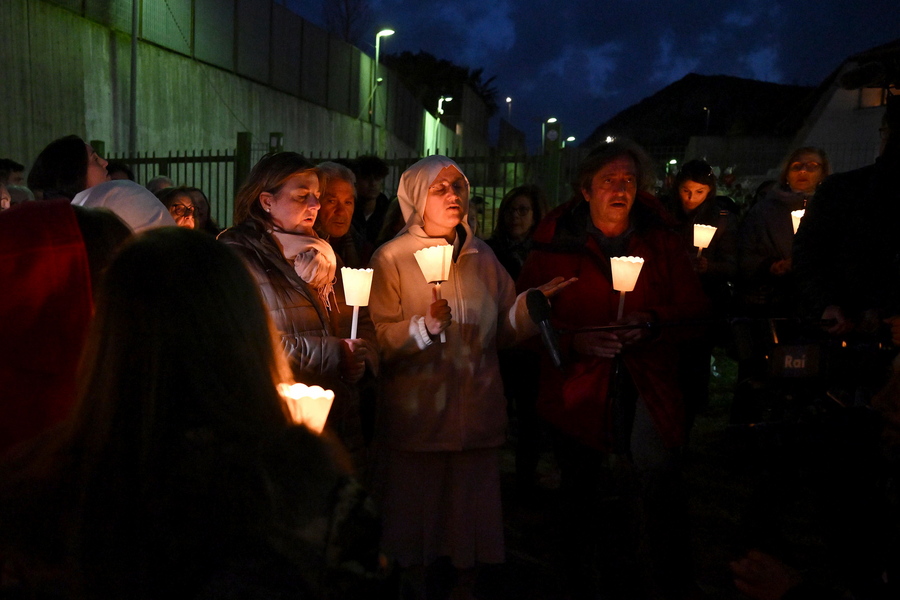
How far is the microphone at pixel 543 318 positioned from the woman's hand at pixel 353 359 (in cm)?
76

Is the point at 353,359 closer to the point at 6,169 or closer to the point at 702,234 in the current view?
the point at 702,234

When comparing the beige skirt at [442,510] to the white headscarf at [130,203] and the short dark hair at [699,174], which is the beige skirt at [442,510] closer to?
the white headscarf at [130,203]

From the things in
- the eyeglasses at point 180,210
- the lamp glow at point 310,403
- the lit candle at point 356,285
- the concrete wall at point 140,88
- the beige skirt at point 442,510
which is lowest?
the beige skirt at point 442,510

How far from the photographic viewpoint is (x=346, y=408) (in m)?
3.42

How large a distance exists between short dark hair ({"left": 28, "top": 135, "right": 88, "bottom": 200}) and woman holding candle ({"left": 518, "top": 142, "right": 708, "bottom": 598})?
247 centimetres

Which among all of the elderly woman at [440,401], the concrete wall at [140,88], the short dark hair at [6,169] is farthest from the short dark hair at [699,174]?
the concrete wall at [140,88]

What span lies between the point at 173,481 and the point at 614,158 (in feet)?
10.1

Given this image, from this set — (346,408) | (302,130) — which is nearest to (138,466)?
(346,408)

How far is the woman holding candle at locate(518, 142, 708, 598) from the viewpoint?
3525 millimetres

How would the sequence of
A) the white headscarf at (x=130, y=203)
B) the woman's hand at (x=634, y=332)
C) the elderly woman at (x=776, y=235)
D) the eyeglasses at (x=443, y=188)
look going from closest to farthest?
Answer: 1. the white headscarf at (x=130, y=203)
2. the woman's hand at (x=634, y=332)
3. the eyeglasses at (x=443, y=188)
4. the elderly woman at (x=776, y=235)

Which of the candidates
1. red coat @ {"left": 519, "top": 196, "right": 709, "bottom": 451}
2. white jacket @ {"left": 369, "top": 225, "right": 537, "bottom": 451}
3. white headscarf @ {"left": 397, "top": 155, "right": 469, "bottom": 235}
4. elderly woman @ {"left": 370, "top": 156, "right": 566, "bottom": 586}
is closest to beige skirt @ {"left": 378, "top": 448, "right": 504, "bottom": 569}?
elderly woman @ {"left": 370, "top": 156, "right": 566, "bottom": 586}

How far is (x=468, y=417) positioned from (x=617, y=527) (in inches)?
66.8

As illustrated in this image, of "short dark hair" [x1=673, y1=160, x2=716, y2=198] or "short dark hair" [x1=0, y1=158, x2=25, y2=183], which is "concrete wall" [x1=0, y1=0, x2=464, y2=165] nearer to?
"short dark hair" [x1=0, y1=158, x2=25, y2=183]

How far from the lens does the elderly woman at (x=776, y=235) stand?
205 inches
